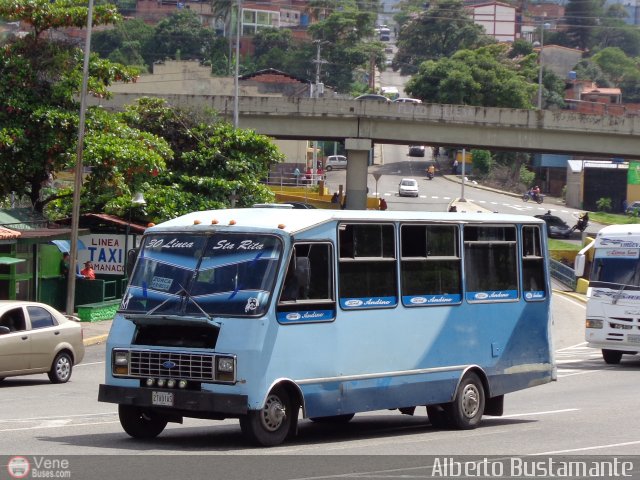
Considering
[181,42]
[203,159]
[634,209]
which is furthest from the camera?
[181,42]

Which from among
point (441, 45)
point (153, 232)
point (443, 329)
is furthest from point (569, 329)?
point (441, 45)

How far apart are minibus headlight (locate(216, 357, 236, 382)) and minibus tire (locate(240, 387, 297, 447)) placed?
16.5 inches

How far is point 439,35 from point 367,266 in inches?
6297

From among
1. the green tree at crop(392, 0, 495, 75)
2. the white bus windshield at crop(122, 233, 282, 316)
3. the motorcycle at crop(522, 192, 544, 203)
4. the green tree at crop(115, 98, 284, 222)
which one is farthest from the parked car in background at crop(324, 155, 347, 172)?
the white bus windshield at crop(122, 233, 282, 316)

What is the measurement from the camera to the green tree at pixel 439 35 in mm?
164125

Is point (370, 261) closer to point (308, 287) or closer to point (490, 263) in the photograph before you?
point (308, 287)

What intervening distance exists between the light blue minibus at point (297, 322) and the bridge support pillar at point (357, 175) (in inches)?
1834

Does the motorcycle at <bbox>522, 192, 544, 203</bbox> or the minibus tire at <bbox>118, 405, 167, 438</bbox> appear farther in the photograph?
the motorcycle at <bbox>522, 192, 544, 203</bbox>

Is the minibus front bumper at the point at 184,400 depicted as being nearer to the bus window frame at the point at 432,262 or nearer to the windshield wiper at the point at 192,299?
the windshield wiper at the point at 192,299

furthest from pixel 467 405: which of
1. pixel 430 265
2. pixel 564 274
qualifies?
pixel 564 274

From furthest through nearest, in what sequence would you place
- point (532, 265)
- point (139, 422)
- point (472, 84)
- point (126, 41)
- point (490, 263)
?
point (126, 41) < point (472, 84) < point (532, 265) < point (490, 263) < point (139, 422)

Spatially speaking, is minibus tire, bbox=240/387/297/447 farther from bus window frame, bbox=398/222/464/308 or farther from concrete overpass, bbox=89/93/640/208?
concrete overpass, bbox=89/93/640/208

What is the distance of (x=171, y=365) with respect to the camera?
1196 centimetres

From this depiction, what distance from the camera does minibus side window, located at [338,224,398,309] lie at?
1295cm
